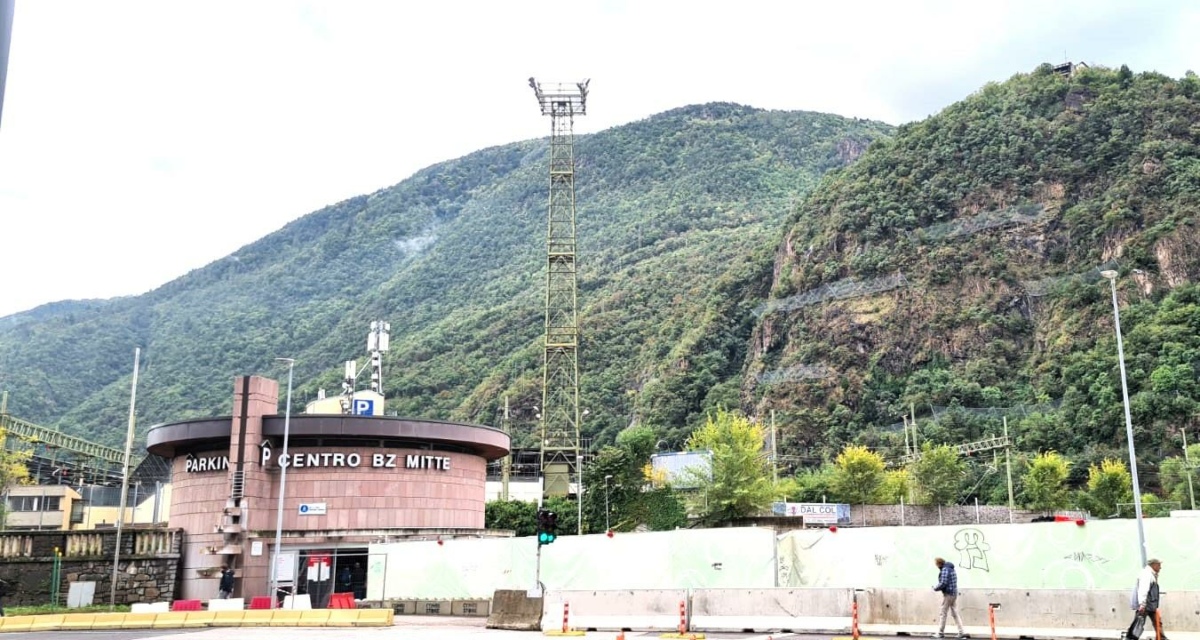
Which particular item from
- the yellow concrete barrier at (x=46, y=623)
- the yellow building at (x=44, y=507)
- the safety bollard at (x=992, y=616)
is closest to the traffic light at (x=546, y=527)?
the safety bollard at (x=992, y=616)

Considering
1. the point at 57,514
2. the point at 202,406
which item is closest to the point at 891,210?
the point at 57,514

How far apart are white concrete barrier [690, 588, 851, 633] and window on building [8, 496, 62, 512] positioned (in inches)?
2937

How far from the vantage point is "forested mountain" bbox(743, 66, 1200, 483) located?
100312 millimetres

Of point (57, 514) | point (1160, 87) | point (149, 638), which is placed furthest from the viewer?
point (1160, 87)

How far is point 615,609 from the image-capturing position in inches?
1030

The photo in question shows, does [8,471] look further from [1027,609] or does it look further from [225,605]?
[1027,609]

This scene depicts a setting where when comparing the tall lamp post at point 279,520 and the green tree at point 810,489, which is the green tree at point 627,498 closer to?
the green tree at point 810,489

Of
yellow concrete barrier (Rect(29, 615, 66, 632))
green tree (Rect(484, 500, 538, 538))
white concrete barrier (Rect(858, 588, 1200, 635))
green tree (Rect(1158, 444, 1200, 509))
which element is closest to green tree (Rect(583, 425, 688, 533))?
green tree (Rect(484, 500, 538, 538))

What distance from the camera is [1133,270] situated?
111 meters

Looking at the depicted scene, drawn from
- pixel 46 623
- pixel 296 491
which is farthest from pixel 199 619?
pixel 296 491

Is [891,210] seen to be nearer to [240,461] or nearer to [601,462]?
[601,462]

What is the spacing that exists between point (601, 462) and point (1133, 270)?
72.2 m

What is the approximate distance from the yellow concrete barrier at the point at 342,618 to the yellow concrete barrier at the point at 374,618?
152mm

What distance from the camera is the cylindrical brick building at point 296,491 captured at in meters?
41.4
